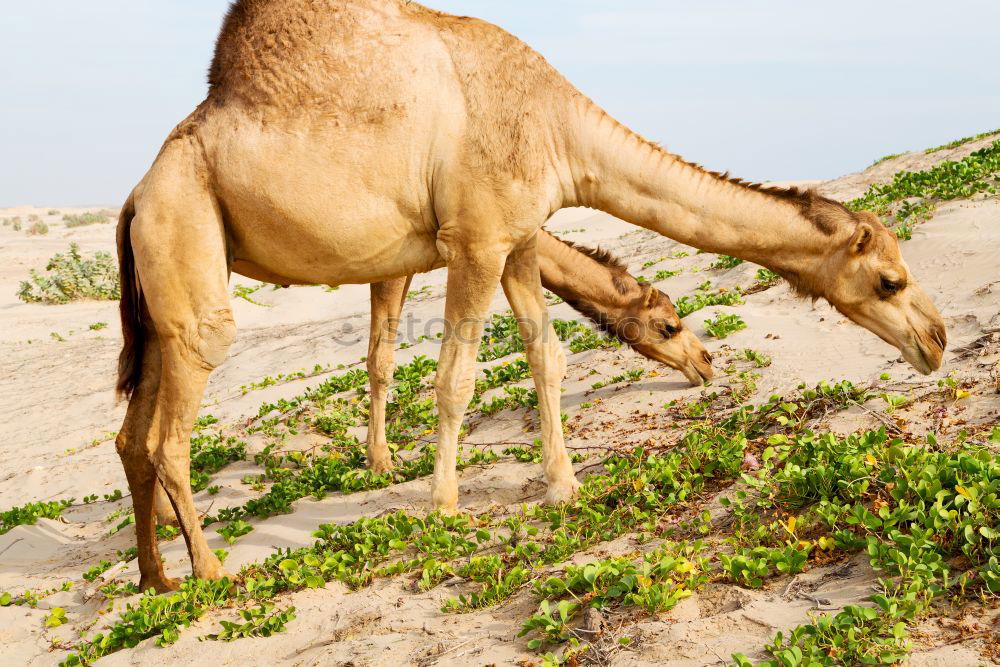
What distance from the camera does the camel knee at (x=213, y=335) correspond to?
4660mm

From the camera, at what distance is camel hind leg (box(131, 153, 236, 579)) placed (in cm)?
456

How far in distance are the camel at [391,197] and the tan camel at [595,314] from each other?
1.56 m

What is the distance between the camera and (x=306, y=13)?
16.0 feet

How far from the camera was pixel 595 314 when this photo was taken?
658cm

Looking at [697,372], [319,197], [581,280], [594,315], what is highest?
[319,197]

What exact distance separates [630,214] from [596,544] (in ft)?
6.30

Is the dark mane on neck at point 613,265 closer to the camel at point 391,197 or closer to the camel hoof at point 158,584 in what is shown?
the camel at point 391,197

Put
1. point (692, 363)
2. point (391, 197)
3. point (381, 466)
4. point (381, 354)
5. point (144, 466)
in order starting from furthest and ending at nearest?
point (381, 354) → point (692, 363) → point (381, 466) → point (144, 466) → point (391, 197)

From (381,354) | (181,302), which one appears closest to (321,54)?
(181,302)

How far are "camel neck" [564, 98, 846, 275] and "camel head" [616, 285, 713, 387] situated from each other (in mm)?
1686

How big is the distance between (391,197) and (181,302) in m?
1.30

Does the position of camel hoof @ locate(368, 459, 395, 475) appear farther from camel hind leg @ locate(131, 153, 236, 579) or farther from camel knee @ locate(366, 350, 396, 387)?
camel hind leg @ locate(131, 153, 236, 579)

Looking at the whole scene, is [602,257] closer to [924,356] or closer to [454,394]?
[454,394]

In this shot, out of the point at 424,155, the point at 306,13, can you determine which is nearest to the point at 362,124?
the point at 424,155
